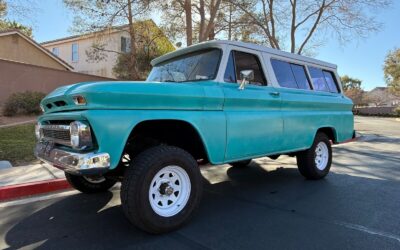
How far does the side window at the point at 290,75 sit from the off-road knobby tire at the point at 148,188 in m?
2.46

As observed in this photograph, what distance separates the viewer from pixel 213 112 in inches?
173

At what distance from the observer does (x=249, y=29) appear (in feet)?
64.5

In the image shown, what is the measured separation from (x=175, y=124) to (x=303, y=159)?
3.00 metres

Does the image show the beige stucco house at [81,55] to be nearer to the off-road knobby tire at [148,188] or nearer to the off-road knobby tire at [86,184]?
the off-road knobby tire at [86,184]

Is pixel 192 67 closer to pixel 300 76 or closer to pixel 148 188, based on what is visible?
pixel 148 188

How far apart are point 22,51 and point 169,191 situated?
2443 centimetres

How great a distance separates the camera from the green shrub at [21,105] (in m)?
14.2

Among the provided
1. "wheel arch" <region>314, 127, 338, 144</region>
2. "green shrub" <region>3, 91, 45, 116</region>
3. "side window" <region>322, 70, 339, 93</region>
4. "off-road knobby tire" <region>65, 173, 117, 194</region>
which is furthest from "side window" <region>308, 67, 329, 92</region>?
"green shrub" <region>3, 91, 45, 116</region>

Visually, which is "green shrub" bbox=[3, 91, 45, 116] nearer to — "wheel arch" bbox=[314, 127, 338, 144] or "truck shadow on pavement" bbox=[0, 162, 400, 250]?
"truck shadow on pavement" bbox=[0, 162, 400, 250]

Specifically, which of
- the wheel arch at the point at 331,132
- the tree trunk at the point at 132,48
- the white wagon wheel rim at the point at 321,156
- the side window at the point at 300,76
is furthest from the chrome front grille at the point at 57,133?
the tree trunk at the point at 132,48

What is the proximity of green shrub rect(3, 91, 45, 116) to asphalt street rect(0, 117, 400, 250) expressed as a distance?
10367mm

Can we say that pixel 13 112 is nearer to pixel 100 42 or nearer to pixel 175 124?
pixel 100 42

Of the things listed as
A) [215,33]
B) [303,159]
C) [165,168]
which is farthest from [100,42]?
[165,168]

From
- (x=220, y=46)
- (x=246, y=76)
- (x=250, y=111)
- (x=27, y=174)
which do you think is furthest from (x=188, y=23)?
(x=246, y=76)
